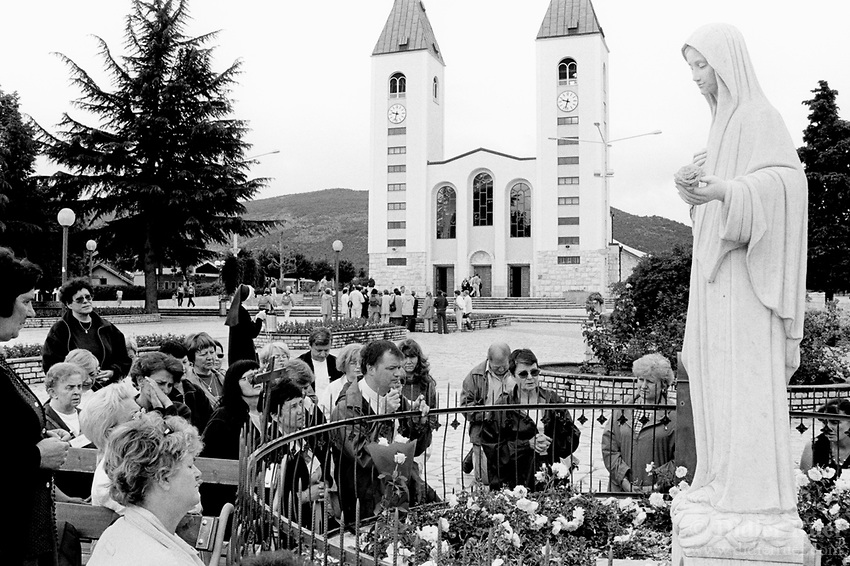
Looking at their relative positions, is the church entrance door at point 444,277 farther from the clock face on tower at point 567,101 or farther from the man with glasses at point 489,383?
the man with glasses at point 489,383

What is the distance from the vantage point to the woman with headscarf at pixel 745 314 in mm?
3193

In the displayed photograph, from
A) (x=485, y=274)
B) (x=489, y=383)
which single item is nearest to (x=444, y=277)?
(x=485, y=274)

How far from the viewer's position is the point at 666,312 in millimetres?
11750

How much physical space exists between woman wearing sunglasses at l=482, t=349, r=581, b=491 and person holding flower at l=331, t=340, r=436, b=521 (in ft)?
1.86

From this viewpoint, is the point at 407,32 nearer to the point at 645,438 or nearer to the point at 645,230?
the point at 645,438

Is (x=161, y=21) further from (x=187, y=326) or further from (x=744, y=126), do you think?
(x=744, y=126)

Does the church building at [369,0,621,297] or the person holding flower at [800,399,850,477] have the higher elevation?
the church building at [369,0,621,297]

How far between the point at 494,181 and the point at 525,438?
50.8 meters

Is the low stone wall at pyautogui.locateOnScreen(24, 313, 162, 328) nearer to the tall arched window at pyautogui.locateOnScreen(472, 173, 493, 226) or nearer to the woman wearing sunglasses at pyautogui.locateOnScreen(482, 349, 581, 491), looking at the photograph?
the woman wearing sunglasses at pyautogui.locateOnScreen(482, 349, 581, 491)

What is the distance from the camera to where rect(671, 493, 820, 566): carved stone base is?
315cm

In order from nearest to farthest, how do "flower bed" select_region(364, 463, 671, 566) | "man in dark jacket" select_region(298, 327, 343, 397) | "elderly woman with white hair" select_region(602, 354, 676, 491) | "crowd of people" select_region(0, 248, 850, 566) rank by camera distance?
"crowd of people" select_region(0, 248, 850, 566)
"flower bed" select_region(364, 463, 671, 566)
"elderly woman with white hair" select_region(602, 354, 676, 491)
"man in dark jacket" select_region(298, 327, 343, 397)

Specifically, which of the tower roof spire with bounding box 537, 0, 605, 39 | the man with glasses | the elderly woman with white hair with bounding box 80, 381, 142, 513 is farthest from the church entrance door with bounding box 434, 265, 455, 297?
the elderly woman with white hair with bounding box 80, 381, 142, 513

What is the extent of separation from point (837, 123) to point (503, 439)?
42273mm

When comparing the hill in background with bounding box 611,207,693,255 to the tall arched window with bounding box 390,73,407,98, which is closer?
the tall arched window with bounding box 390,73,407,98
